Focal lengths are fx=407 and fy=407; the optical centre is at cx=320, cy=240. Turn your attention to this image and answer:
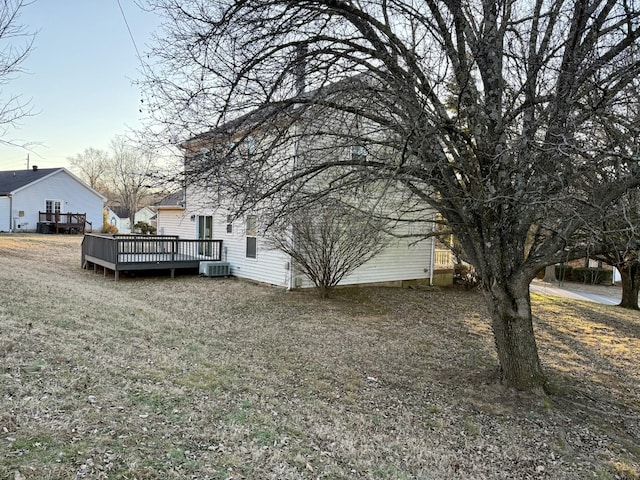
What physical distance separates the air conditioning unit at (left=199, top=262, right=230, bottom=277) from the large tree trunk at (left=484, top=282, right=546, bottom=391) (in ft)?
33.2

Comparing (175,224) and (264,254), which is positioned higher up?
(175,224)

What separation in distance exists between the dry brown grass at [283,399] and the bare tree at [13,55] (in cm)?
322

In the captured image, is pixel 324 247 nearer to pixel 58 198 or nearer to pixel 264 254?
pixel 264 254

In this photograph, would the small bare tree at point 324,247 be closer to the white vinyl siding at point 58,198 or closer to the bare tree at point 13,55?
the bare tree at point 13,55

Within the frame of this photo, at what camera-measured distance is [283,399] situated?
174 inches

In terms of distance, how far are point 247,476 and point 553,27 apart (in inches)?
209

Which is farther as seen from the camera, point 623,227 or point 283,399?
point 623,227

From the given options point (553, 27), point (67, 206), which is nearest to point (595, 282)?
point (553, 27)

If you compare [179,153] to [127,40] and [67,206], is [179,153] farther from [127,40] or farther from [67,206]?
[67,206]

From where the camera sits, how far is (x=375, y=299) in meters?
11.5

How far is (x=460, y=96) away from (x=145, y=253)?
38.5 ft

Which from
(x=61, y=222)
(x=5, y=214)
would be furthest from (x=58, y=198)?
(x=5, y=214)

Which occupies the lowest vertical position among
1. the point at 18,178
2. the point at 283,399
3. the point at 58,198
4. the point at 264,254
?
the point at 283,399

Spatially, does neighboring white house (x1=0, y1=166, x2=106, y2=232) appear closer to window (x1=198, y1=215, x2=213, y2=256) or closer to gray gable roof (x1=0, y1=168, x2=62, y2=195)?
Answer: gray gable roof (x1=0, y1=168, x2=62, y2=195)
